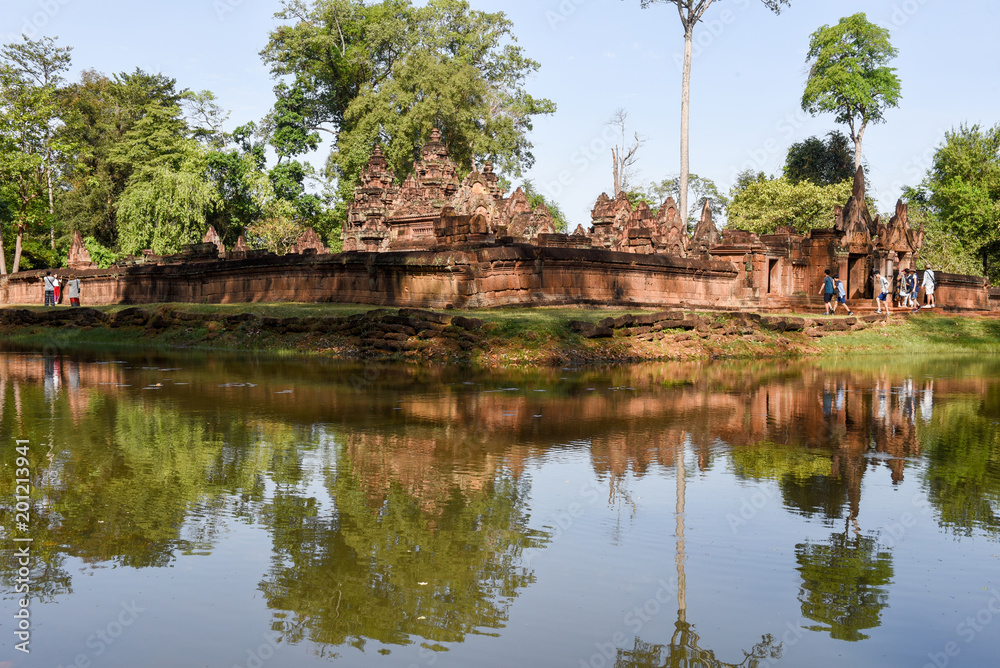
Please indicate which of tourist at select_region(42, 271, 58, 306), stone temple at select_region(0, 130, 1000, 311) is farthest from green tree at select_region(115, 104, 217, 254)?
tourist at select_region(42, 271, 58, 306)

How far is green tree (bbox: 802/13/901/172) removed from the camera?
5653 cm

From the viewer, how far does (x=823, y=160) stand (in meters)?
63.1

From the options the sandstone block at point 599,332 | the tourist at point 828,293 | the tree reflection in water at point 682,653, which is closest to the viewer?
the tree reflection in water at point 682,653

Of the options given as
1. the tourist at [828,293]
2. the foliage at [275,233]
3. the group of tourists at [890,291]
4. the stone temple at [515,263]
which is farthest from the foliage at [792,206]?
the foliage at [275,233]

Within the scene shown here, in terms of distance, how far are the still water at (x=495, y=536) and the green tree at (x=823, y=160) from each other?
57456 mm

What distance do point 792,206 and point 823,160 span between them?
1606 cm

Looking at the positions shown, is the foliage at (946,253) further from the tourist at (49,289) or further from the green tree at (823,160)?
the tourist at (49,289)

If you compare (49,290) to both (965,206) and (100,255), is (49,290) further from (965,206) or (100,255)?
(965,206)

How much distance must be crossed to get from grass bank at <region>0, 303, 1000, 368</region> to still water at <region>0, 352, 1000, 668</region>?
615 cm

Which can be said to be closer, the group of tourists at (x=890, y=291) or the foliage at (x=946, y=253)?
the group of tourists at (x=890, y=291)

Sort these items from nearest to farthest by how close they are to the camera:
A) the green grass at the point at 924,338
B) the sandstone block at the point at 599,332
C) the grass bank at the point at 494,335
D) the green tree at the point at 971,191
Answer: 1. the grass bank at the point at 494,335
2. the sandstone block at the point at 599,332
3. the green grass at the point at 924,338
4. the green tree at the point at 971,191

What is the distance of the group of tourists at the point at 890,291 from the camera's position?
26.3 metres

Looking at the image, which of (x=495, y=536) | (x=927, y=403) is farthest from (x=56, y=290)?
(x=495, y=536)

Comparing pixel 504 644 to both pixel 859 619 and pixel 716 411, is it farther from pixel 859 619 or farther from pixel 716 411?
pixel 716 411
